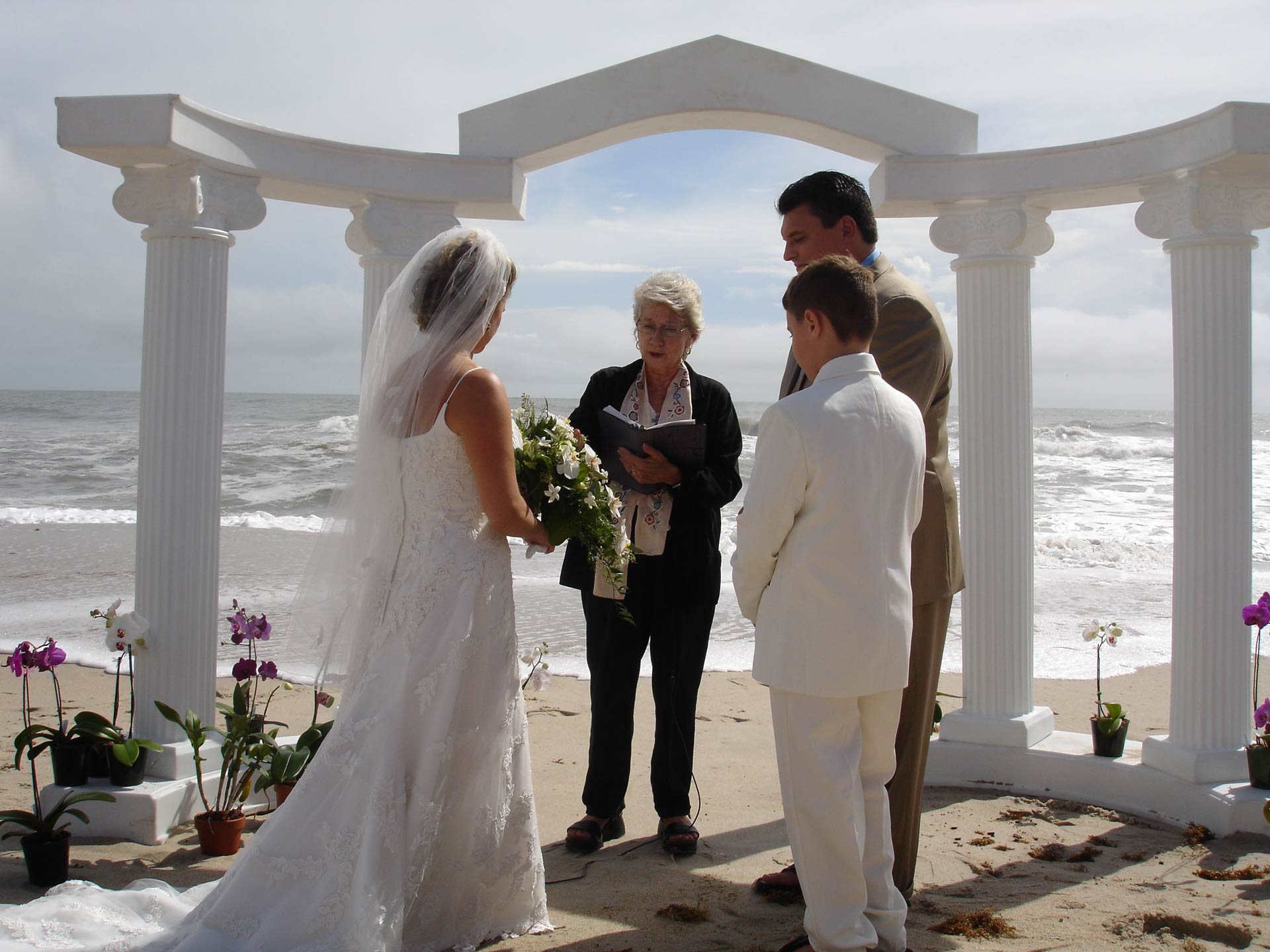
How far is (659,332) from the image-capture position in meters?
Answer: 3.95

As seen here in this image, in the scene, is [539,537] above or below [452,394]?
below

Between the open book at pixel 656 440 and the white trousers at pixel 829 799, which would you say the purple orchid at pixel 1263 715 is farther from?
the open book at pixel 656 440

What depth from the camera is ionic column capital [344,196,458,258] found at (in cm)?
473

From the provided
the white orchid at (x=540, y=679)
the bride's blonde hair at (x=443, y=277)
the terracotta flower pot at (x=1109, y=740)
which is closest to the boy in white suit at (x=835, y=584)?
the bride's blonde hair at (x=443, y=277)

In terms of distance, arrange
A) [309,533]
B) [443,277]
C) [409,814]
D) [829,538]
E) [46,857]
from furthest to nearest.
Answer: [309,533]
[46,857]
[443,277]
[409,814]
[829,538]

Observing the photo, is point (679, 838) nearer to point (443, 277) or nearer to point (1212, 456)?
point (443, 277)

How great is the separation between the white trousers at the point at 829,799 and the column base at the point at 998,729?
2499 millimetres

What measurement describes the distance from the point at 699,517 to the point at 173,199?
8.49 feet

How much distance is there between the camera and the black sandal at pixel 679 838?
3941mm

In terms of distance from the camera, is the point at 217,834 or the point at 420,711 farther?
the point at 217,834

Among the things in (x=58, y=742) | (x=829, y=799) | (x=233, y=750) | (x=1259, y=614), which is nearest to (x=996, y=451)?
(x=1259, y=614)

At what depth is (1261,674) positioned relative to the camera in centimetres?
801

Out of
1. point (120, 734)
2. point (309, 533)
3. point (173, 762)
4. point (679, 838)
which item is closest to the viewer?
point (679, 838)

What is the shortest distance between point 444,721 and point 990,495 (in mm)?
3069
